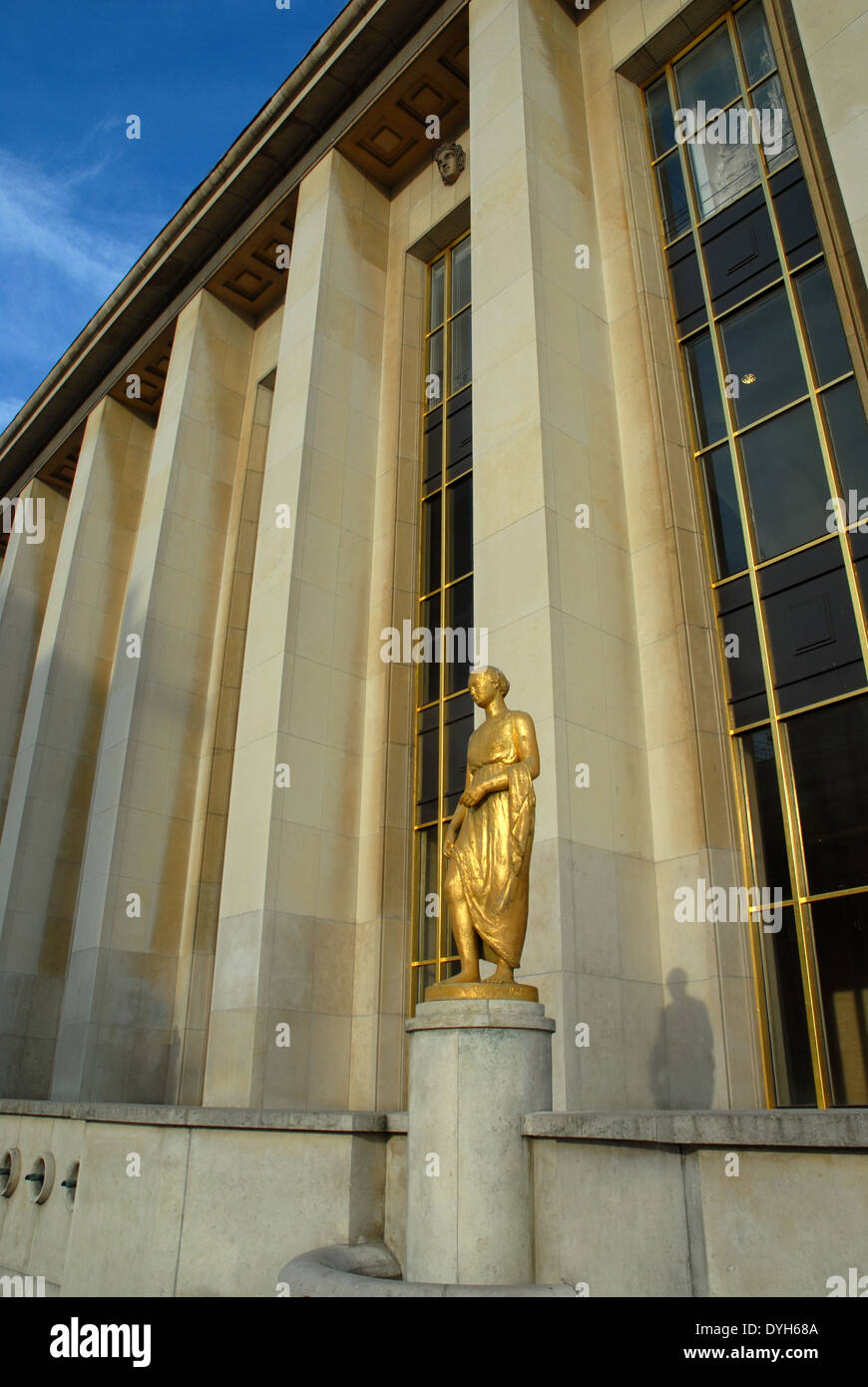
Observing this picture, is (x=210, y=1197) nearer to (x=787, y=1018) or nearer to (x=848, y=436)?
(x=787, y=1018)

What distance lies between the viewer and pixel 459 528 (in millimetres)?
18875

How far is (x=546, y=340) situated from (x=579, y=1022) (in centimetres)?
968

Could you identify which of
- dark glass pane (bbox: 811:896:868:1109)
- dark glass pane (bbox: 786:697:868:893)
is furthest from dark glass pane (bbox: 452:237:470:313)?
dark glass pane (bbox: 811:896:868:1109)

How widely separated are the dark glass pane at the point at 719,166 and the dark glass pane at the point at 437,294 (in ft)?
20.3

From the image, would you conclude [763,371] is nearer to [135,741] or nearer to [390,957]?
[390,957]

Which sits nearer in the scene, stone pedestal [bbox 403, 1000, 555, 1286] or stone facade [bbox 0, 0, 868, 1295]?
stone pedestal [bbox 403, 1000, 555, 1286]

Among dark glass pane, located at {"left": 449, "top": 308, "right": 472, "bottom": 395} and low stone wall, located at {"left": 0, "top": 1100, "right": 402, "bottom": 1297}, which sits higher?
dark glass pane, located at {"left": 449, "top": 308, "right": 472, "bottom": 395}

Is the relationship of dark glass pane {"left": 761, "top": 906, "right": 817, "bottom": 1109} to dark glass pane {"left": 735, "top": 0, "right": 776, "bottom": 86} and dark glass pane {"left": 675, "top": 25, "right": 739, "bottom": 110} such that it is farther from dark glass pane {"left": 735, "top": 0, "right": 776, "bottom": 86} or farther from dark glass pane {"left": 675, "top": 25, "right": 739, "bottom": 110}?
dark glass pane {"left": 675, "top": 25, "right": 739, "bottom": 110}

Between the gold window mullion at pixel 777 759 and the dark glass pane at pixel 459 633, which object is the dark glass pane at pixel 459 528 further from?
the gold window mullion at pixel 777 759

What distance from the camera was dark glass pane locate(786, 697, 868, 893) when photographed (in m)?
12.0

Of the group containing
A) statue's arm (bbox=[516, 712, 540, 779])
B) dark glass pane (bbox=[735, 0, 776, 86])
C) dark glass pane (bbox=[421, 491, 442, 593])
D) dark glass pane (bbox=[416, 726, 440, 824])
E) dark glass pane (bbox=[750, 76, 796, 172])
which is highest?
dark glass pane (bbox=[735, 0, 776, 86])

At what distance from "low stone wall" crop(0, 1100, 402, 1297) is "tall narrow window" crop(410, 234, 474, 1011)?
247 inches

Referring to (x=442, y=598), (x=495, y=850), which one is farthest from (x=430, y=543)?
(x=495, y=850)
